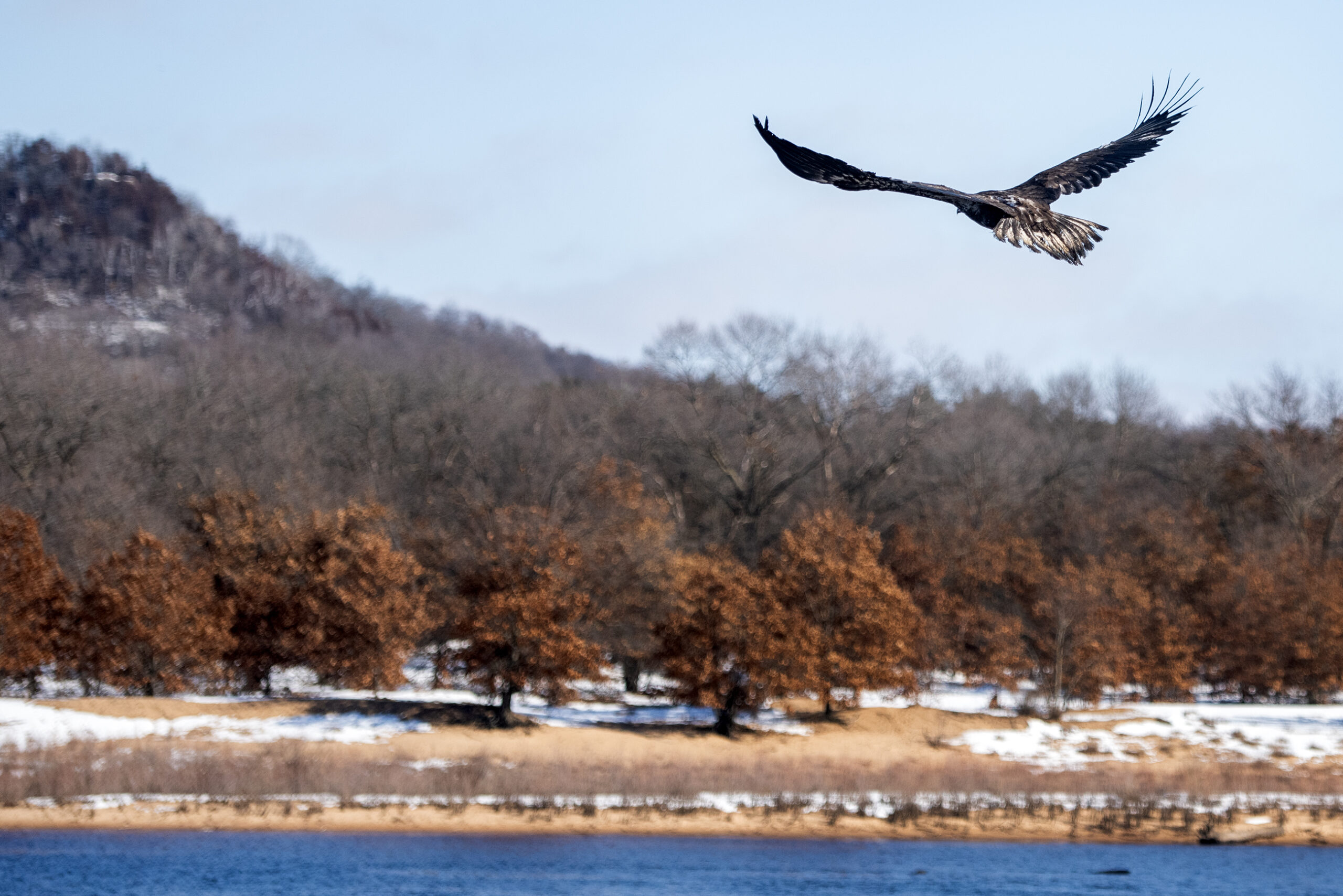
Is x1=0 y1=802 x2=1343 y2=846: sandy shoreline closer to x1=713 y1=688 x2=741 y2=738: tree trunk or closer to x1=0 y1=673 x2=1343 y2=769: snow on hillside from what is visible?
x1=0 y1=673 x2=1343 y2=769: snow on hillside

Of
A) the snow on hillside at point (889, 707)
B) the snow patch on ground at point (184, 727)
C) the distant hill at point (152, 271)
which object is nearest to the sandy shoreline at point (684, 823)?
the snow patch on ground at point (184, 727)

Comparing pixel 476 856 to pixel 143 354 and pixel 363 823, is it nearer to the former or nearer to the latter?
pixel 363 823

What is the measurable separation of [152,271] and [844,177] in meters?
176

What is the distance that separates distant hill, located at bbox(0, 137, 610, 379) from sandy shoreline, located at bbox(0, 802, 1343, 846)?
114 metres

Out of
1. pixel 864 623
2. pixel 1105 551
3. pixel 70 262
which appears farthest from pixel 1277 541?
pixel 70 262

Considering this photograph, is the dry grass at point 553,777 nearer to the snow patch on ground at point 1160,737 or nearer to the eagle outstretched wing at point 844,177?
the snow patch on ground at point 1160,737

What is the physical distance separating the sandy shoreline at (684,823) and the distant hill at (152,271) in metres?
114

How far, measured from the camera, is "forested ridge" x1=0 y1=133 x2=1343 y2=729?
136 ft

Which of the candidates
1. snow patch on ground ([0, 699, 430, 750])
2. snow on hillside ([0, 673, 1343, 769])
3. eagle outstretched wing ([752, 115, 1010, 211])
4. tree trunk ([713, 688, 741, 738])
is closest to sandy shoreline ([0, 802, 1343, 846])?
snow patch on ground ([0, 699, 430, 750])

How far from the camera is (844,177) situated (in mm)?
12195

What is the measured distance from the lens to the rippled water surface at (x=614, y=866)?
85.7 ft

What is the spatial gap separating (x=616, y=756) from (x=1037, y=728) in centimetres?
1370

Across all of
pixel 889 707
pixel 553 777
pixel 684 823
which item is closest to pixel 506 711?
pixel 553 777

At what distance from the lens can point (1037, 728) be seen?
141 feet
